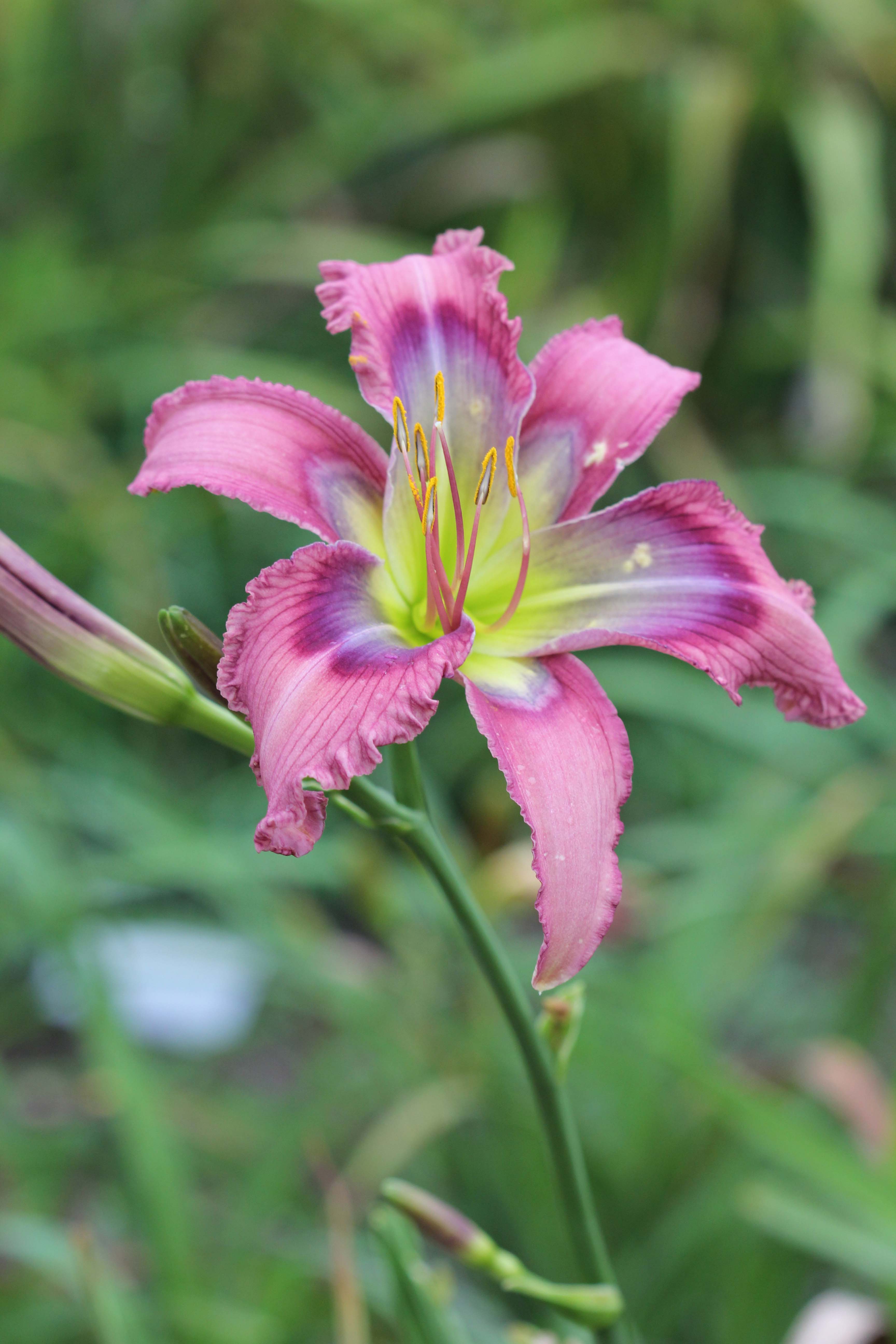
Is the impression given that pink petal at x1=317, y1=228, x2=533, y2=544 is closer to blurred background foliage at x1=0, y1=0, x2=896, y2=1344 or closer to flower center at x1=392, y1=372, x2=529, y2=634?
flower center at x1=392, y1=372, x2=529, y2=634

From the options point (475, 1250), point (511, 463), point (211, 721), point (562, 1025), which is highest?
point (511, 463)

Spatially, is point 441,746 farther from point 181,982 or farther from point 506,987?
point 506,987

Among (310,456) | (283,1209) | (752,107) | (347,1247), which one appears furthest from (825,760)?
(752,107)

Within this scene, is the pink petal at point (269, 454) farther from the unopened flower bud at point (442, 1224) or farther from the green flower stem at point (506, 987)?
the unopened flower bud at point (442, 1224)

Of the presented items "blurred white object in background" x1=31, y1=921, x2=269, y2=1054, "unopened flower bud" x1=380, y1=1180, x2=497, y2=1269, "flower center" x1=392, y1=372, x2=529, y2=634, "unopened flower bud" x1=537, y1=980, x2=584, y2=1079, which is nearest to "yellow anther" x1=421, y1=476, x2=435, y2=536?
"flower center" x1=392, y1=372, x2=529, y2=634

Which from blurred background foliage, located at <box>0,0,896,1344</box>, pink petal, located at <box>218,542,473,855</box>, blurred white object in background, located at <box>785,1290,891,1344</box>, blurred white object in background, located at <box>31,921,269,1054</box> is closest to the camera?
pink petal, located at <box>218,542,473,855</box>

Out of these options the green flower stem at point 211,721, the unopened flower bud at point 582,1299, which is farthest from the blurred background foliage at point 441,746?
the green flower stem at point 211,721

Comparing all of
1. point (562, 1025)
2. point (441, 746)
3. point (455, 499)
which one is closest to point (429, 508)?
point (455, 499)
